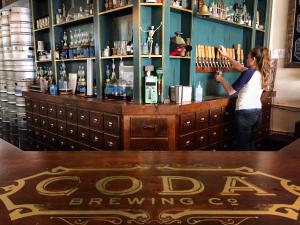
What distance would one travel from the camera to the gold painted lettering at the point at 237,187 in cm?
108

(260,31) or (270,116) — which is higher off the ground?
(260,31)

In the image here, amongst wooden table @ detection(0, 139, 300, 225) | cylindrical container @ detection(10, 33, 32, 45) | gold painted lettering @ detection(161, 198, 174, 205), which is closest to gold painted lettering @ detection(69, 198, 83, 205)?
wooden table @ detection(0, 139, 300, 225)

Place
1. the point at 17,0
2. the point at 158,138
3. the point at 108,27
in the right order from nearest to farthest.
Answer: the point at 158,138, the point at 108,27, the point at 17,0

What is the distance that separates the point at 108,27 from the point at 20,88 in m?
2.33

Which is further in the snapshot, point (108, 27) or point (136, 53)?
point (108, 27)

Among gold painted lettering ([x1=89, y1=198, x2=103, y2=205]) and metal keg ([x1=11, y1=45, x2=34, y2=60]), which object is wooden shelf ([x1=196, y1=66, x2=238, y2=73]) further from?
metal keg ([x1=11, y1=45, x2=34, y2=60])

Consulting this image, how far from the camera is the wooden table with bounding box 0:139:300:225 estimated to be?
91 centimetres

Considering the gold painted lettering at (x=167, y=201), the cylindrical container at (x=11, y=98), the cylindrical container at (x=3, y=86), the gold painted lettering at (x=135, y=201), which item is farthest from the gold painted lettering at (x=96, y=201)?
the cylindrical container at (x=3, y=86)

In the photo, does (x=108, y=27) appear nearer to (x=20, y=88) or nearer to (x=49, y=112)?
(x=49, y=112)

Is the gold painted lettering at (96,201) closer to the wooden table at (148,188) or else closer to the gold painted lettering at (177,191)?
the wooden table at (148,188)

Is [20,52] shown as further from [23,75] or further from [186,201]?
[186,201]

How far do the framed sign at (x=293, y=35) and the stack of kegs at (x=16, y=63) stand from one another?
14.9ft

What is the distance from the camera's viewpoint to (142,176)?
4.00 feet

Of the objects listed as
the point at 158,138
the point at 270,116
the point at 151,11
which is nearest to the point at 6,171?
the point at 158,138
